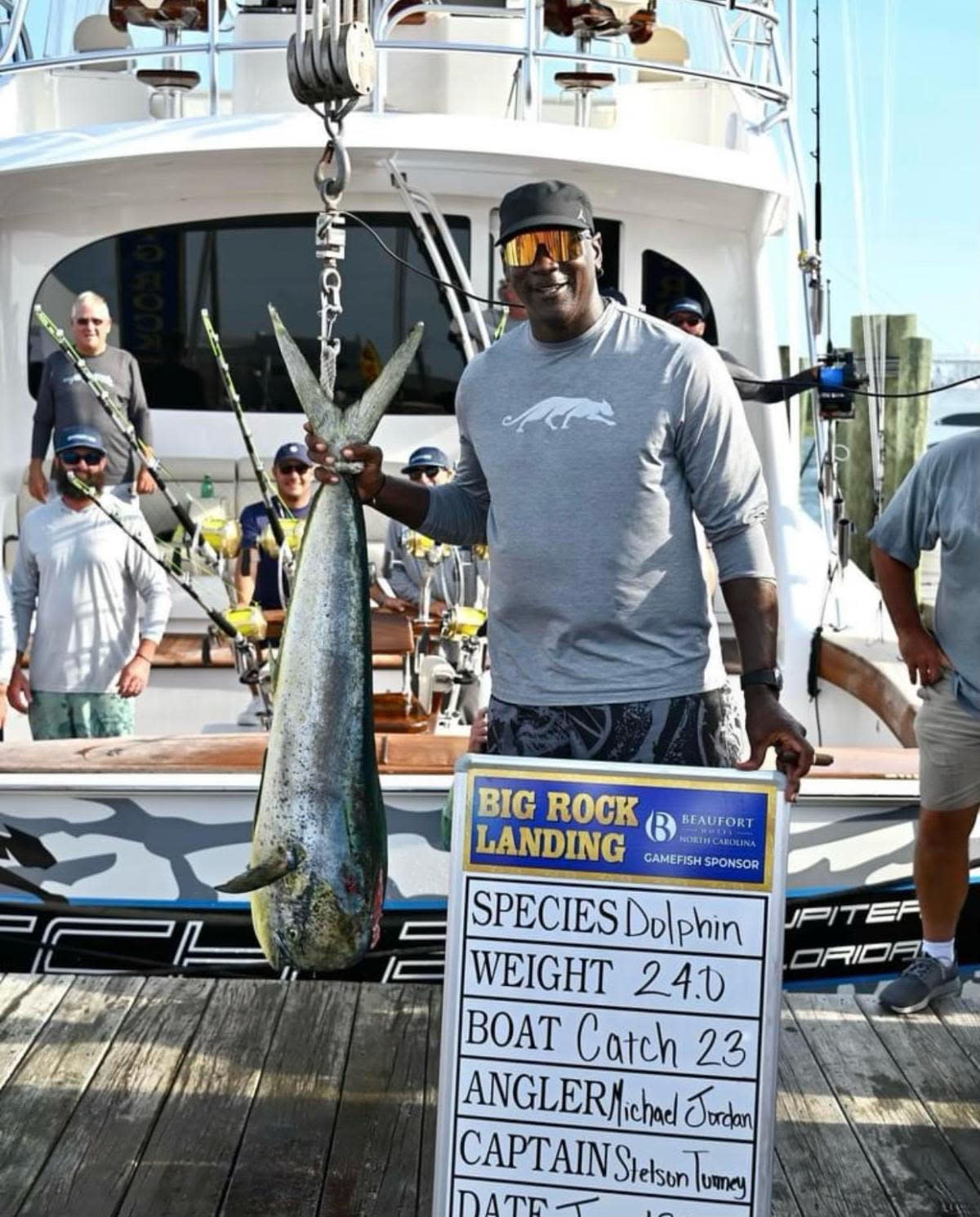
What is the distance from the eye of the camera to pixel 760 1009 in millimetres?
2555

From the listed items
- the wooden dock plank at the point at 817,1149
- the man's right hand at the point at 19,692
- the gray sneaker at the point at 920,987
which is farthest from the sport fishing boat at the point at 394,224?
the wooden dock plank at the point at 817,1149

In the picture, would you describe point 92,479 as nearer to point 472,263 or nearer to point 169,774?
point 169,774

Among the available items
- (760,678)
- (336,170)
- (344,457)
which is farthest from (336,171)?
(760,678)

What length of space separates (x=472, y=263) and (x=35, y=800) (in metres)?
3.13

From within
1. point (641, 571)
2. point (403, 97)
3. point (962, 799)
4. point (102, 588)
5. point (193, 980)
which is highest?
point (403, 97)

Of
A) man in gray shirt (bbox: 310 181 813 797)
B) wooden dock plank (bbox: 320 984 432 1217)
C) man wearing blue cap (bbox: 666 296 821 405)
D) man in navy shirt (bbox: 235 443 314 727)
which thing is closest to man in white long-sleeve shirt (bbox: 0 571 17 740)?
man in navy shirt (bbox: 235 443 314 727)

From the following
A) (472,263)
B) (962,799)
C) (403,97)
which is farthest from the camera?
(403,97)

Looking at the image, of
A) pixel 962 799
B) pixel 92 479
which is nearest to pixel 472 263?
pixel 92 479

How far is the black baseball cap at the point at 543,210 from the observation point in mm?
2695

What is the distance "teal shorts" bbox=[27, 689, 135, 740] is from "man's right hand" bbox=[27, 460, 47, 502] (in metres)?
1.21

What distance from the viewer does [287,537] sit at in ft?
15.9

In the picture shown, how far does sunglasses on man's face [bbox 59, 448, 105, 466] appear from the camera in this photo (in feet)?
17.4

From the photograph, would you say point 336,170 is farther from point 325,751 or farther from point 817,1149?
point 817,1149

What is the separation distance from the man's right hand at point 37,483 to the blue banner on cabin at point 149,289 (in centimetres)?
68
